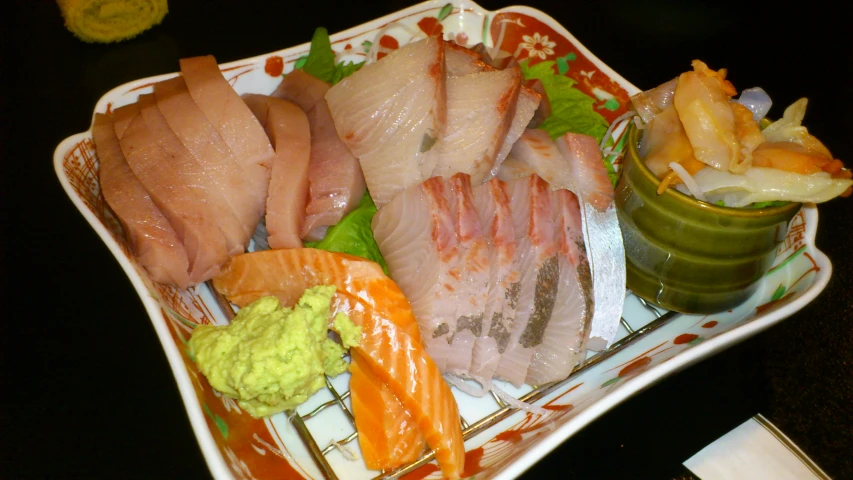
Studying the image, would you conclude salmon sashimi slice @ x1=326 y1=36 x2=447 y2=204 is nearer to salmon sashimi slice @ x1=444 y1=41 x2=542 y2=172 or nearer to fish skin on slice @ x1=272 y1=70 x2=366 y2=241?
fish skin on slice @ x1=272 y1=70 x2=366 y2=241

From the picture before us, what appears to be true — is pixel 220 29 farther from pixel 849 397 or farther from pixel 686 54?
pixel 849 397

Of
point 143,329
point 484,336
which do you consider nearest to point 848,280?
point 484,336

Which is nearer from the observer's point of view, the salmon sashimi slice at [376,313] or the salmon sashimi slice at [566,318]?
the salmon sashimi slice at [376,313]

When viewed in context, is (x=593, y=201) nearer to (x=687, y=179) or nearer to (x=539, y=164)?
(x=539, y=164)

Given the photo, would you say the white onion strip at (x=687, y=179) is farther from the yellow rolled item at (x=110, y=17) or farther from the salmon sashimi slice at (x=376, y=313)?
the yellow rolled item at (x=110, y=17)

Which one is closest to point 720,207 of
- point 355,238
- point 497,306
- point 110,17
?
point 497,306

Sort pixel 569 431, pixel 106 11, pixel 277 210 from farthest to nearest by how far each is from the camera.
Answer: pixel 106 11, pixel 277 210, pixel 569 431

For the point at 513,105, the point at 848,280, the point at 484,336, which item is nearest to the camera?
the point at 484,336

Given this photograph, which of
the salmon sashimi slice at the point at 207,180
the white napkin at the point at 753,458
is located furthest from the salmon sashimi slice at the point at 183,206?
the white napkin at the point at 753,458
